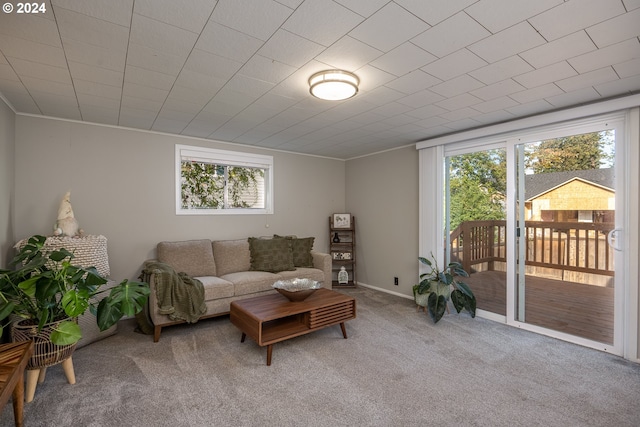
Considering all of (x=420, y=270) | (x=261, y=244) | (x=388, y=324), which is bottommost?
(x=388, y=324)

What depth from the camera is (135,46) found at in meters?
1.79

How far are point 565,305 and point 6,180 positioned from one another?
557cm

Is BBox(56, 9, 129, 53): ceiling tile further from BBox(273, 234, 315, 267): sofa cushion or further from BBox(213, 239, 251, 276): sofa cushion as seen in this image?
BBox(273, 234, 315, 267): sofa cushion

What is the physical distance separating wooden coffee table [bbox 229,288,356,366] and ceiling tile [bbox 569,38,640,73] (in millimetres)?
2582

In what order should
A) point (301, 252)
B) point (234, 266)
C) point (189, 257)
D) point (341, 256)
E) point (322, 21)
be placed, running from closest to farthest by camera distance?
point (322, 21), point (189, 257), point (234, 266), point (301, 252), point (341, 256)

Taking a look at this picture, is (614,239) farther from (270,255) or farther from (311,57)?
(270,255)

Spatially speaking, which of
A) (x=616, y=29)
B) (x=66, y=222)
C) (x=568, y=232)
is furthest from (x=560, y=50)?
(x=66, y=222)

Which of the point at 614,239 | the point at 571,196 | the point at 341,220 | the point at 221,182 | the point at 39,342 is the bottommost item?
the point at 39,342

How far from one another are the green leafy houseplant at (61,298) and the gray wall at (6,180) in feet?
2.89

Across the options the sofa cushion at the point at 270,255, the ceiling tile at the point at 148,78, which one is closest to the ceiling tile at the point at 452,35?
the ceiling tile at the point at 148,78

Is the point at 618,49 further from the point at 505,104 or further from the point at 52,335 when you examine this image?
the point at 52,335

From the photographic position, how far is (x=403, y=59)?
6.42 feet

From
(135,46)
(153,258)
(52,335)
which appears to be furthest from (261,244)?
(135,46)

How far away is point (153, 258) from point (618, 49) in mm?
4642
